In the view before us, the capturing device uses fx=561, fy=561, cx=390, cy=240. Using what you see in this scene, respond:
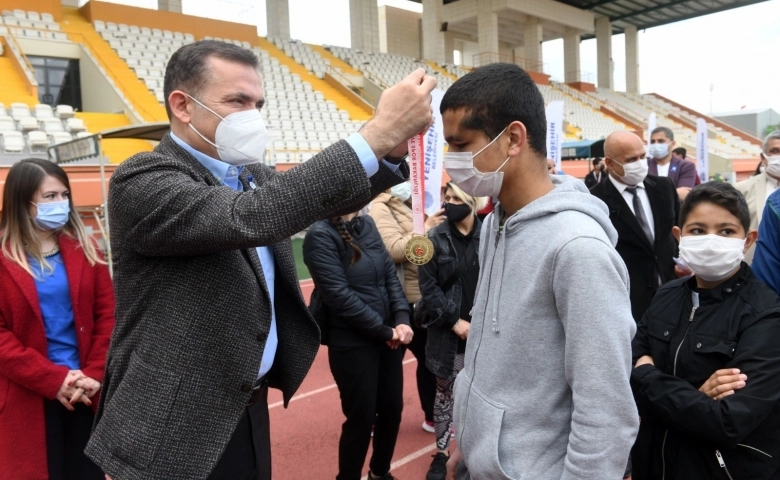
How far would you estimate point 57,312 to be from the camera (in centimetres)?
263

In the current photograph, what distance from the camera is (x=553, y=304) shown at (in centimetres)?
142

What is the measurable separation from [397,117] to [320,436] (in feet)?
11.4

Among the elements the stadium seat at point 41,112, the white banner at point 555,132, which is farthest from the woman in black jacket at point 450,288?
the stadium seat at point 41,112

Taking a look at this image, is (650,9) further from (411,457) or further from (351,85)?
(411,457)

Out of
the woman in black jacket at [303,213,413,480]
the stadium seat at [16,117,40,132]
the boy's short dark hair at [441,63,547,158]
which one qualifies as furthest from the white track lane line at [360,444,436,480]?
the stadium seat at [16,117,40,132]

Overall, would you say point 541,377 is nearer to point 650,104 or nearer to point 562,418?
point 562,418

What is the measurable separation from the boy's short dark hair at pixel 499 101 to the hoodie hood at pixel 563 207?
0.15 metres

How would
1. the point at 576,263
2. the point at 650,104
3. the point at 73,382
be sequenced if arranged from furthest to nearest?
the point at 650,104
the point at 73,382
the point at 576,263

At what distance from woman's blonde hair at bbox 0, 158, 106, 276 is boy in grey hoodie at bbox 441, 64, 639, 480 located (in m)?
2.08

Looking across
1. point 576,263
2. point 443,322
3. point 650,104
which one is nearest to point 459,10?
point 650,104

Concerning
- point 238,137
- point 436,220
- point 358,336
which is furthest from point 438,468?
point 238,137

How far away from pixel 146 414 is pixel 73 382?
138 cm

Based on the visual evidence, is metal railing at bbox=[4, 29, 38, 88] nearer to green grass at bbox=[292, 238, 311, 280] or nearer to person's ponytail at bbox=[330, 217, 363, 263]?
green grass at bbox=[292, 238, 311, 280]

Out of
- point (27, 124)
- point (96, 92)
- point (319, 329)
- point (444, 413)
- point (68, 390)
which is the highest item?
point (96, 92)
